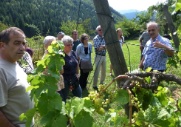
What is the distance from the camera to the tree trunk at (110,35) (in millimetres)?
2283

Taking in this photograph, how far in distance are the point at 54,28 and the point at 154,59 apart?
7581cm

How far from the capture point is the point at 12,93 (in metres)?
2.26

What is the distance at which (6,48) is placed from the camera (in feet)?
7.96

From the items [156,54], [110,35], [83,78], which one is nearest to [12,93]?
[110,35]

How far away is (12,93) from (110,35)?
3.03ft

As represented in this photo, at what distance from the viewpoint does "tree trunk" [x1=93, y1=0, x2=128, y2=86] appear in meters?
2.28

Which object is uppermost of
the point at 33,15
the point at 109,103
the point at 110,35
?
the point at 33,15

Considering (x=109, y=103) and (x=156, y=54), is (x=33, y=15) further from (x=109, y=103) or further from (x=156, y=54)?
(x=109, y=103)

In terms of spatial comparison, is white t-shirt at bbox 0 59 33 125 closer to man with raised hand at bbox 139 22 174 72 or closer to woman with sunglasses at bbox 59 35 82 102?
woman with sunglasses at bbox 59 35 82 102

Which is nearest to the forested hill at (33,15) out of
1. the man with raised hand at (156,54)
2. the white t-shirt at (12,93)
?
the man with raised hand at (156,54)

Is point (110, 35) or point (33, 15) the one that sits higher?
point (33, 15)

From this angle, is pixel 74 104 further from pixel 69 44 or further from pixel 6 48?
pixel 69 44

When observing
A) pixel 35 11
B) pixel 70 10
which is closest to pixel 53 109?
pixel 35 11

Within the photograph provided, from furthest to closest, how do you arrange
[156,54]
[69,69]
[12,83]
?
[69,69], [156,54], [12,83]
